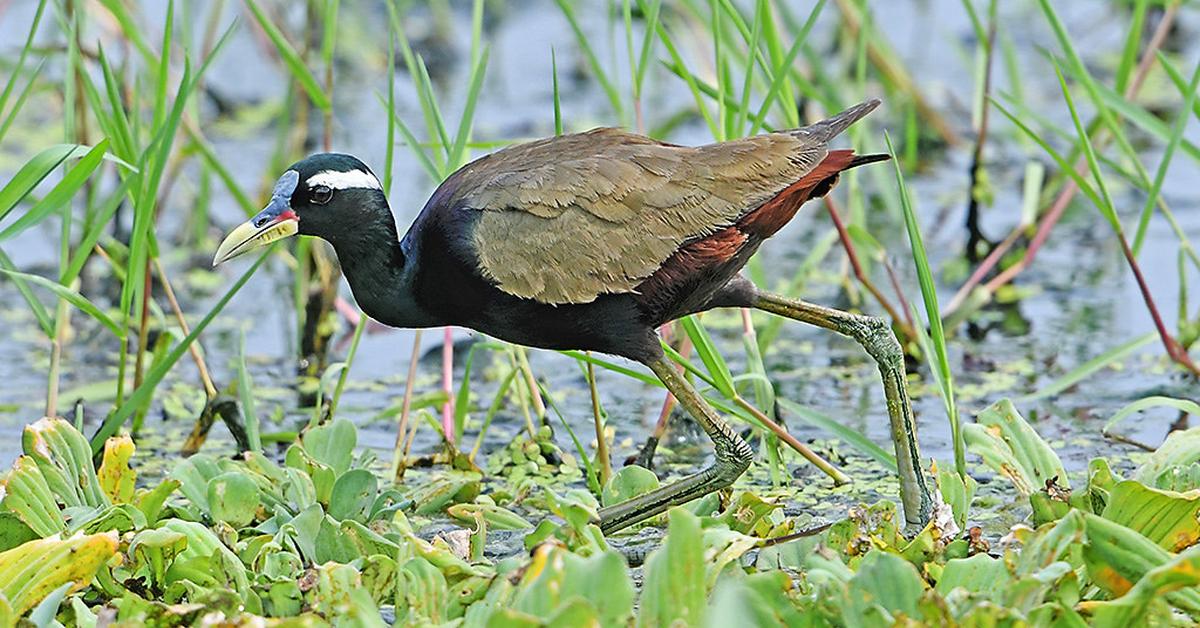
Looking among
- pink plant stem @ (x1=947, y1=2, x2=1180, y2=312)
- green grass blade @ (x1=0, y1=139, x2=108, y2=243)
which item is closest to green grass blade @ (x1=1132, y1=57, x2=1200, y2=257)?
pink plant stem @ (x1=947, y1=2, x2=1180, y2=312)

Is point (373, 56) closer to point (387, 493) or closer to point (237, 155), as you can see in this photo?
point (237, 155)

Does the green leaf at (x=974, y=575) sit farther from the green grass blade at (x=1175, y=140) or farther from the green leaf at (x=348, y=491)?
the green grass blade at (x=1175, y=140)

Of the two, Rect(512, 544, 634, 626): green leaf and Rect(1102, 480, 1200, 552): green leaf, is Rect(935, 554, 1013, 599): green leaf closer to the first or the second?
Rect(1102, 480, 1200, 552): green leaf

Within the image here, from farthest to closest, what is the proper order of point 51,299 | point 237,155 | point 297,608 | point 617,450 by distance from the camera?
point 237,155 → point 51,299 → point 617,450 → point 297,608

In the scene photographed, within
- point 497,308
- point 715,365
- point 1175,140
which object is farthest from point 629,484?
point 1175,140

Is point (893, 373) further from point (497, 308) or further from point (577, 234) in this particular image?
point (497, 308)

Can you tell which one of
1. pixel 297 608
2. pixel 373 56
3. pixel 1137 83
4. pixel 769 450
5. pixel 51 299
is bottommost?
pixel 297 608

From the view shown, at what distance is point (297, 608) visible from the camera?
3527 millimetres

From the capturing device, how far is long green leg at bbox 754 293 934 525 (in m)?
4.33

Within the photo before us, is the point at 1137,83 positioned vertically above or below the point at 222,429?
above

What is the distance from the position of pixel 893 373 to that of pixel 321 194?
53.2 inches

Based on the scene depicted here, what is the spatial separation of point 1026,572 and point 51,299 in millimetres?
3801

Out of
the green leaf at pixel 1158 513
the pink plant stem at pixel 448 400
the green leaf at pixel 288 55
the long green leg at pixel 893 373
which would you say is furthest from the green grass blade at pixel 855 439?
the green leaf at pixel 288 55

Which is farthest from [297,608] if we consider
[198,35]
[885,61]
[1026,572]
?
[198,35]
